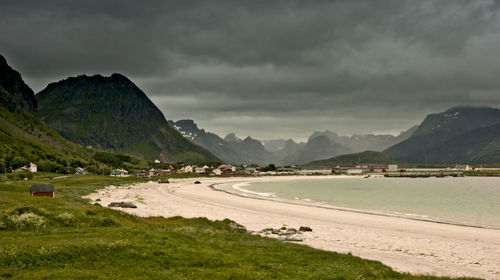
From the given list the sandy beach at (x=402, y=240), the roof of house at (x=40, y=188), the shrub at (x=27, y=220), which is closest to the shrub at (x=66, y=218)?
the shrub at (x=27, y=220)

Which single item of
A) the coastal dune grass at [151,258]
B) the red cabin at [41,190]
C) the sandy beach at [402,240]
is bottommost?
the sandy beach at [402,240]

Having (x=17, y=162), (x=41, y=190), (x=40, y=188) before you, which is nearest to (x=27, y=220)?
(x=41, y=190)

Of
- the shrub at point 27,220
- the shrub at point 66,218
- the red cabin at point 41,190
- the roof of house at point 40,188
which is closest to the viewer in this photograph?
the shrub at point 27,220

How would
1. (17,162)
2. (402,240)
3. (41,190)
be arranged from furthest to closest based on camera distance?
(17,162)
(41,190)
(402,240)

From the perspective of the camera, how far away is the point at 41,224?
34531 millimetres

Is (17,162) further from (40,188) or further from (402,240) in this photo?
(402,240)

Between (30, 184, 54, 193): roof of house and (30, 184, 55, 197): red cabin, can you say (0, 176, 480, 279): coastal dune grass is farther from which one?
(30, 184, 54, 193): roof of house

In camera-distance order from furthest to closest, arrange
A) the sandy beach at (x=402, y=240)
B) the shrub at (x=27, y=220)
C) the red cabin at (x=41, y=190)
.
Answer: the red cabin at (x=41, y=190) < the shrub at (x=27, y=220) < the sandy beach at (x=402, y=240)

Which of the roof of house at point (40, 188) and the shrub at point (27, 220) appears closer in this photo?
the shrub at point (27, 220)

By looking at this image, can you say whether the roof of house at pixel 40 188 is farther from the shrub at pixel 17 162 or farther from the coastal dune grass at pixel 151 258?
the shrub at pixel 17 162

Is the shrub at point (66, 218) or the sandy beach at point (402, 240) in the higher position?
the shrub at point (66, 218)

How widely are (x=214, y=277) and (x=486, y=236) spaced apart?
139 ft

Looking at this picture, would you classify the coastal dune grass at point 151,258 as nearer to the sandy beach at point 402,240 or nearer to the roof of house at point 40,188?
the sandy beach at point 402,240

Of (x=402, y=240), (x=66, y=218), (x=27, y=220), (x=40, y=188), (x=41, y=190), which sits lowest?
(x=402, y=240)
